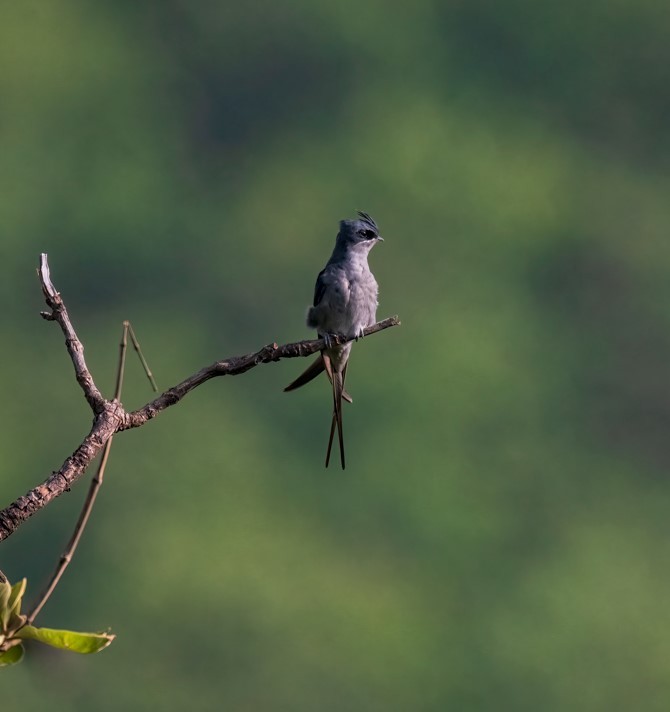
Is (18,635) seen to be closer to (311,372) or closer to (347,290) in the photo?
(311,372)

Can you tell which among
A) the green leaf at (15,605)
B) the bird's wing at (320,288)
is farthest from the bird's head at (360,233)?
the green leaf at (15,605)

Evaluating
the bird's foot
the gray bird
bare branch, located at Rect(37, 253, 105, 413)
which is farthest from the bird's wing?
bare branch, located at Rect(37, 253, 105, 413)

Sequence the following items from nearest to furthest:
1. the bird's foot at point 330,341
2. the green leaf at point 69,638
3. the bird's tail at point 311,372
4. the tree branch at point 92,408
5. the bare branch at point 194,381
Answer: the green leaf at point 69,638
the tree branch at point 92,408
the bare branch at point 194,381
the bird's foot at point 330,341
the bird's tail at point 311,372

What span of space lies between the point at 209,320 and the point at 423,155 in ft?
16.4

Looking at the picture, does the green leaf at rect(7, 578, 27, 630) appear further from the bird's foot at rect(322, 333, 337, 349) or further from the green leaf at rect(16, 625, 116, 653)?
the bird's foot at rect(322, 333, 337, 349)

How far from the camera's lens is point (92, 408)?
1204mm

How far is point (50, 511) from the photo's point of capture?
15.6 metres

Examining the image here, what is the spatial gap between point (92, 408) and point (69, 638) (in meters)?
0.38

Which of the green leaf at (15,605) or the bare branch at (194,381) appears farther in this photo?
the bare branch at (194,381)

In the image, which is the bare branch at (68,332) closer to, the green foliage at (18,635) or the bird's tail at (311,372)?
the green foliage at (18,635)

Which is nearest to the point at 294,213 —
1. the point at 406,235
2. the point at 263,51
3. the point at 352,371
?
the point at 406,235

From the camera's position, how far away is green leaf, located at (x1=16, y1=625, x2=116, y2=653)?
83 cm

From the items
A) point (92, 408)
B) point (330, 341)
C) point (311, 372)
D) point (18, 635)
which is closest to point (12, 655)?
point (18, 635)

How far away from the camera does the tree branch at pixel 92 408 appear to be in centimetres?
106
